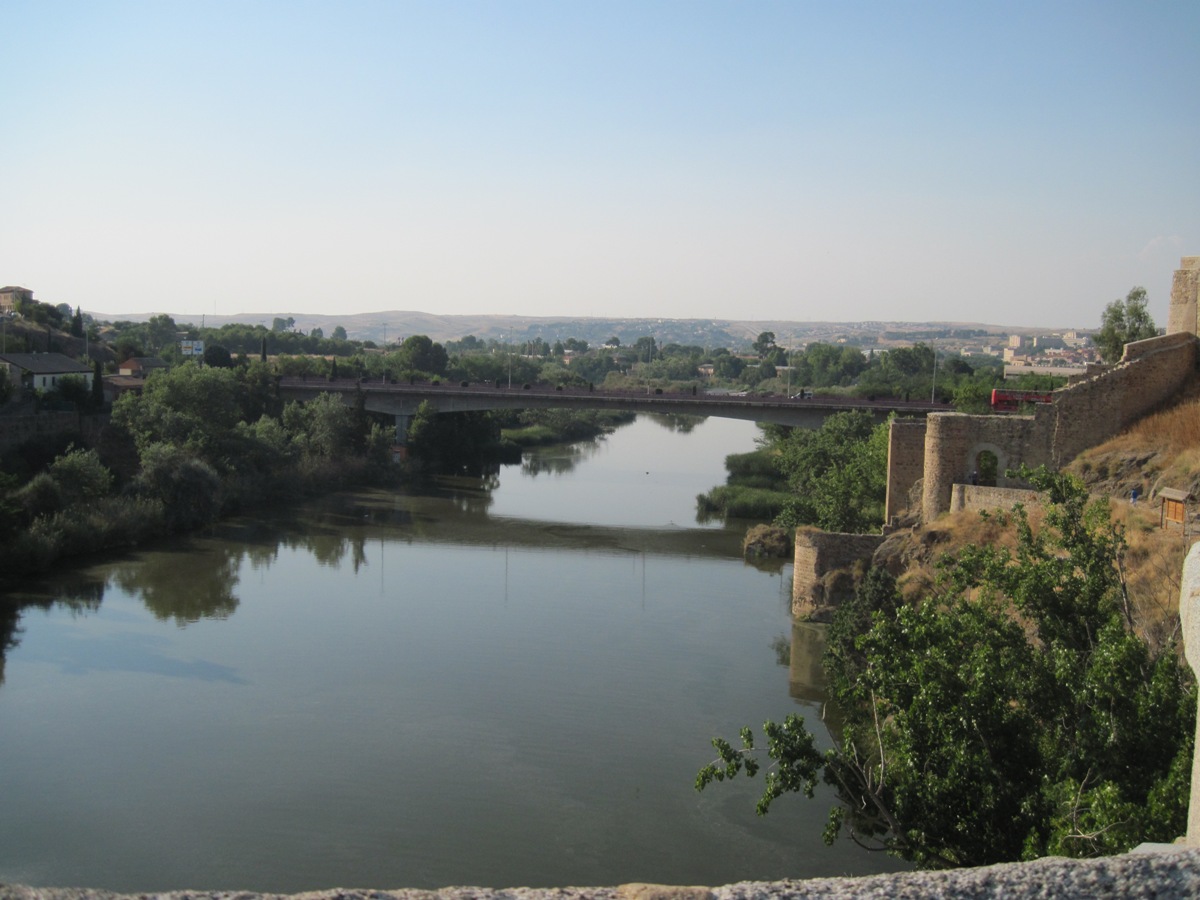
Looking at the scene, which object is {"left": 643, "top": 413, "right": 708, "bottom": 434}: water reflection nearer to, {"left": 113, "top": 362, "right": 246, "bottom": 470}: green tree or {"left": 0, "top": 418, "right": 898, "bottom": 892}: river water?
{"left": 113, "top": 362, "right": 246, "bottom": 470}: green tree

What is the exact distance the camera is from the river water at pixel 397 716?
10.7m

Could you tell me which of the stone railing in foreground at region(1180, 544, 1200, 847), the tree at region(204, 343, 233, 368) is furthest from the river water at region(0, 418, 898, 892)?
the tree at region(204, 343, 233, 368)

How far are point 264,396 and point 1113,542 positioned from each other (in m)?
35.6

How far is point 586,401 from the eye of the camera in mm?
38469

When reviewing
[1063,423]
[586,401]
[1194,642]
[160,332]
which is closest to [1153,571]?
[1194,642]

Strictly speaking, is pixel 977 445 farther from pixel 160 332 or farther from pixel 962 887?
pixel 160 332

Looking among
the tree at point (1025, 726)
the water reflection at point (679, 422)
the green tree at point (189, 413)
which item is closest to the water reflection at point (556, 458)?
the green tree at point (189, 413)

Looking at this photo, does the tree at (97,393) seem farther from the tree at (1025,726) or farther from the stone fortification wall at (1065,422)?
the tree at (1025,726)

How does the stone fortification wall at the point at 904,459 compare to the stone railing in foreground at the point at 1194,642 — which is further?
the stone fortification wall at the point at 904,459

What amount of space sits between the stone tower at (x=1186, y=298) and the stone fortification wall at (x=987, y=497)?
4.78m

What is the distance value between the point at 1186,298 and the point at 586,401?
2220 centimetres

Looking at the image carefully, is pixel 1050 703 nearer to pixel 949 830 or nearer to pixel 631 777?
pixel 949 830

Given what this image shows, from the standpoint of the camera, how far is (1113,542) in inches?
362

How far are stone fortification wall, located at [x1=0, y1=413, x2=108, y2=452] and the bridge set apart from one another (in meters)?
10.1
